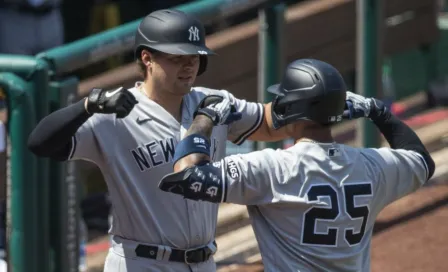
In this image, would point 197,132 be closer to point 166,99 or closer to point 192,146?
point 192,146

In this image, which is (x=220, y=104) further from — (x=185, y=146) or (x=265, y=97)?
(x=265, y=97)

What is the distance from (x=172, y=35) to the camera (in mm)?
3799

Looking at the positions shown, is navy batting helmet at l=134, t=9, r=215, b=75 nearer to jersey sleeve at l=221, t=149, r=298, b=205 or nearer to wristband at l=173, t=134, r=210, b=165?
wristband at l=173, t=134, r=210, b=165

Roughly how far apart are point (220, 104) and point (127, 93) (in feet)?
0.98

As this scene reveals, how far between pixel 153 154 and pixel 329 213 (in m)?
0.71

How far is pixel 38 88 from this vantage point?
450cm

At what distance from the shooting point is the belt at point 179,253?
Result: 3834mm

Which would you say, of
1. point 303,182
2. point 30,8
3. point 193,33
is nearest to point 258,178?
point 303,182

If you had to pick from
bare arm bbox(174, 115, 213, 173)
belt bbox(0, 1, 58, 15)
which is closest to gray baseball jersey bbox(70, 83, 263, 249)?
bare arm bbox(174, 115, 213, 173)

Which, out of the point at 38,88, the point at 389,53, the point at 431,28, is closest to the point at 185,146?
the point at 38,88

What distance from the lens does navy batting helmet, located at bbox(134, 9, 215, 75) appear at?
379cm

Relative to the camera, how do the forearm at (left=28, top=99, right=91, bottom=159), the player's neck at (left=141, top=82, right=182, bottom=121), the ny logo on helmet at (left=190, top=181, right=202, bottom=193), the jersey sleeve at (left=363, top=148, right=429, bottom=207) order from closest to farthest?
the ny logo on helmet at (left=190, top=181, right=202, bottom=193), the jersey sleeve at (left=363, top=148, right=429, bottom=207), the forearm at (left=28, top=99, right=91, bottom=159), the player's neck at (left=141, top=82, right=182, bottom=121)

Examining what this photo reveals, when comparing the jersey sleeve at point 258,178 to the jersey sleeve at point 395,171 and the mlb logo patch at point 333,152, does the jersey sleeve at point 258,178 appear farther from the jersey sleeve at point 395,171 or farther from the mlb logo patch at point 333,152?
the jersey sleeve at point 395,171

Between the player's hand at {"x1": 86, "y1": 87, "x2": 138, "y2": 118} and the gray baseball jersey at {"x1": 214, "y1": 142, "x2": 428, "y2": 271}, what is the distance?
1.31 feet
